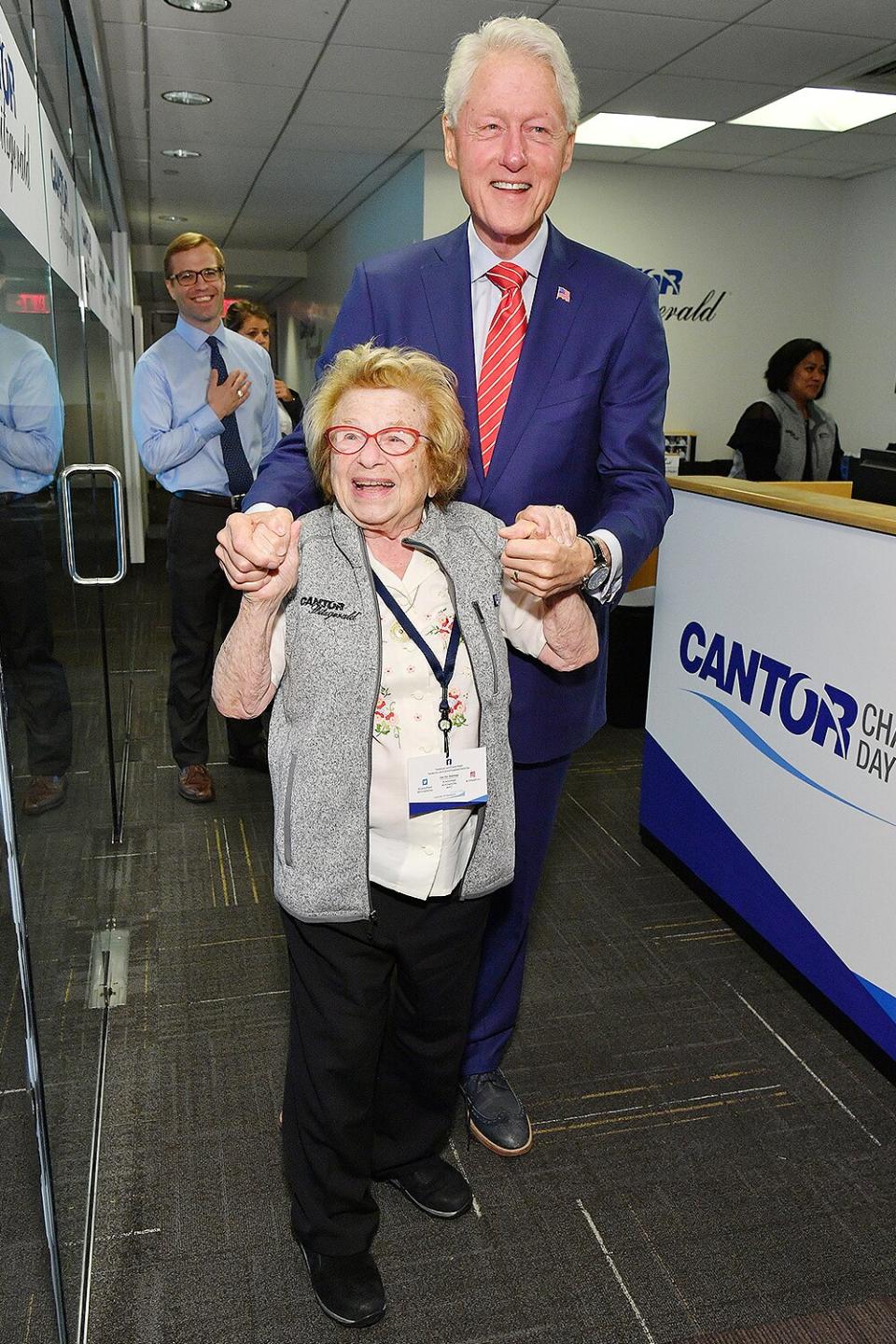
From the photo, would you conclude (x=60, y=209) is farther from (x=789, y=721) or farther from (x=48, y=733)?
(x=789, y=721)

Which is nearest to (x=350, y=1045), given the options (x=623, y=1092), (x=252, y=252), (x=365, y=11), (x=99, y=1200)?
(x=99, y=1200)

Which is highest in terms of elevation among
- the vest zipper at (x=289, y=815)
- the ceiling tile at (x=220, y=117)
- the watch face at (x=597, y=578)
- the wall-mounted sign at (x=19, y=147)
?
the ceiling tile at (x=220, y=117)

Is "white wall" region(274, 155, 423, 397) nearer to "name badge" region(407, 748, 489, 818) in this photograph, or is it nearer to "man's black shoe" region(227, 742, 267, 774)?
"man's black shoe" region(227, 742, 267, 774)

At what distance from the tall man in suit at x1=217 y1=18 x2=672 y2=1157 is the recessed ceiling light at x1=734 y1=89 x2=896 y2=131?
14.8ft

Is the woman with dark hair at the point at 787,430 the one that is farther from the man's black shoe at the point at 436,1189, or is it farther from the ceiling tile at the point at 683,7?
the man's black shoe at the point at 436,1189

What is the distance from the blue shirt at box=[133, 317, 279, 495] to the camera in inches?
146

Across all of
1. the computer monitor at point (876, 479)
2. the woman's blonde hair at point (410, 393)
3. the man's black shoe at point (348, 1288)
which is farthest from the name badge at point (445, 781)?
the computer monitor at point (876, 479)

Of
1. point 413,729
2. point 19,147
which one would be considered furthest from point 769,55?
point 413,729

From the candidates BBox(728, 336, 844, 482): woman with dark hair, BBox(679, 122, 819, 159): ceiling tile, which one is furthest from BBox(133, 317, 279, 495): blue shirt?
BBox(679, 122, 819, 159): ceiling tile

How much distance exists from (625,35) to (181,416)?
2538mm

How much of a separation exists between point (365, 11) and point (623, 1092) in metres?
4.09

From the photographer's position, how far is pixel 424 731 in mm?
1513

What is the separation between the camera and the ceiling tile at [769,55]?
4473mm

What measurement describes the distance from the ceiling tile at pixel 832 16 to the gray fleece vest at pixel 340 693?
364 centimetres
